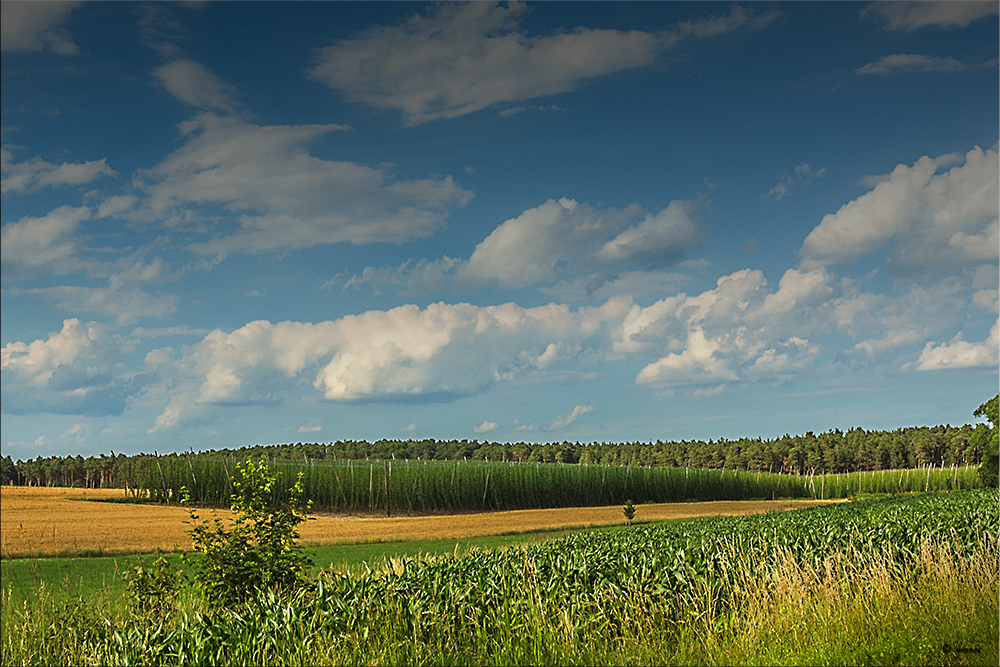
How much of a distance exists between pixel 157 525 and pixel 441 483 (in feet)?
86.0

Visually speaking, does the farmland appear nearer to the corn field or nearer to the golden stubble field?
the golden stubble field

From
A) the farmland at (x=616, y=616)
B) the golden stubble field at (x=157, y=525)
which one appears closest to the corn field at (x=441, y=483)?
the golden stubble field at (x=157, y=525)

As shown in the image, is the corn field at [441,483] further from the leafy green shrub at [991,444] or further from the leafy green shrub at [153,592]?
the leafy green shrub at [153,592]

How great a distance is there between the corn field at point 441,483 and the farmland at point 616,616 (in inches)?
2057

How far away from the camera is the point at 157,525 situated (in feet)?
135

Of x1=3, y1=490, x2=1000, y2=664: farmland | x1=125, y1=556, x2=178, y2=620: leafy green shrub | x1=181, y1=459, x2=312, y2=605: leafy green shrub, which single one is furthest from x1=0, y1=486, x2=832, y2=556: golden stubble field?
x1=3, y1=490, x2=1000, y2=664: farmland

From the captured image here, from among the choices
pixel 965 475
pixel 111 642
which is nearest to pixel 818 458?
pixel 965 475

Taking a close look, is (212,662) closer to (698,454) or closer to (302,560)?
(302,560)

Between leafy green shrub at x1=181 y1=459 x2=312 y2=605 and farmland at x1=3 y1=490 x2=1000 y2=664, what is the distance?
423mm

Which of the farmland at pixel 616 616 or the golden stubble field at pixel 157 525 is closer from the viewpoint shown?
the farmland at pixel 616 616

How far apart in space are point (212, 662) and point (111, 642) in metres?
2.50

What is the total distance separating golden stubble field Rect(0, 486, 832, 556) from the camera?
110ft

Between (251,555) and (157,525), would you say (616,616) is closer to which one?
(251,555)

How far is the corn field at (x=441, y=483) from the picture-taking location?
61.6 metres
